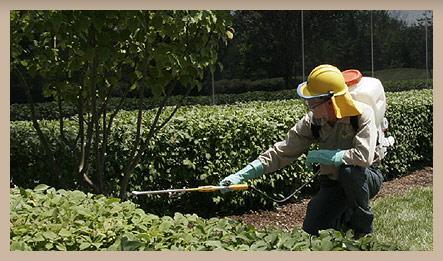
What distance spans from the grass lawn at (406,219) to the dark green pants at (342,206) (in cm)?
121

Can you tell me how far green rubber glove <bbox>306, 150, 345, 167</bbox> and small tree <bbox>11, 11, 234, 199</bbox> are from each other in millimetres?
1238

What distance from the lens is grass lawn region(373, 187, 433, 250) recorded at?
579 cm

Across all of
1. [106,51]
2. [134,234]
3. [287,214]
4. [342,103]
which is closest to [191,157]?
[287,214]

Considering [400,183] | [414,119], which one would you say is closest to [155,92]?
[400,183]

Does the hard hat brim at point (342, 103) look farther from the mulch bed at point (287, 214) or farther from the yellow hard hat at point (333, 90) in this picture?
the mulch bed at point (287, 214)

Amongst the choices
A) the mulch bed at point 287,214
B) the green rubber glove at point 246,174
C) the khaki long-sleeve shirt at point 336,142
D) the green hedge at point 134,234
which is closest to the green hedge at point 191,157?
the mulch bed at point 287,214

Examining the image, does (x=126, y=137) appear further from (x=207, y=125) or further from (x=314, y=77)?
(x=314, y=77)

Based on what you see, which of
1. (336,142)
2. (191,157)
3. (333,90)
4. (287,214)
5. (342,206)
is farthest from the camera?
(287,214)

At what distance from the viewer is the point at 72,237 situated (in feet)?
9.70

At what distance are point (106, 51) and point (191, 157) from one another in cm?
214

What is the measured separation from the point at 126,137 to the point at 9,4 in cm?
320

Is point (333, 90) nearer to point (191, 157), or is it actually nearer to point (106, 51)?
point (106, 51)

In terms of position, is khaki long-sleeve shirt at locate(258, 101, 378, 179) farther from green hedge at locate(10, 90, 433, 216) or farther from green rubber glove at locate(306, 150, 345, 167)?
green hedge at locate(10, 90, 433, 216)

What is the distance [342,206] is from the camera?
13.3 ft
